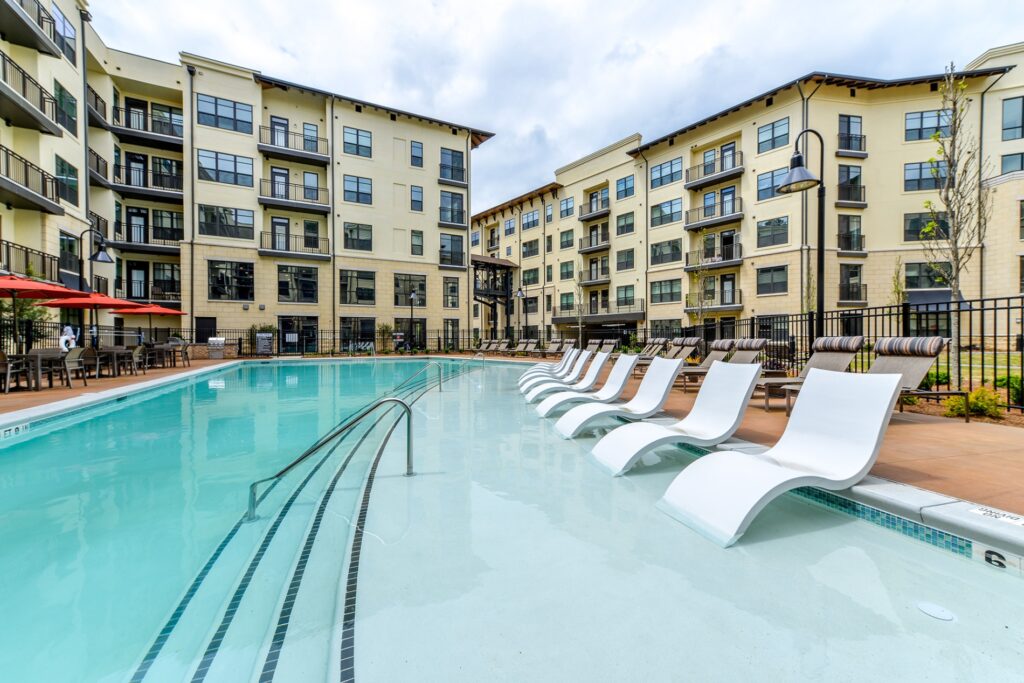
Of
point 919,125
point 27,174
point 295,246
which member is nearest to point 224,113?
point 295,246

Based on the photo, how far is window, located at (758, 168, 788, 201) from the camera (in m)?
25.4

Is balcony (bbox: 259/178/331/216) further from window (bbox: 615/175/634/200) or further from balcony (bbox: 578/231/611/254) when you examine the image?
window (bbox: 615/175/634/200)

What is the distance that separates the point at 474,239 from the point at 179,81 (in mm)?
28502

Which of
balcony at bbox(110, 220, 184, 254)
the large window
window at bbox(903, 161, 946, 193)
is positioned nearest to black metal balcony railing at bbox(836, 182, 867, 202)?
window at bbox(903, 161, 946, 193)

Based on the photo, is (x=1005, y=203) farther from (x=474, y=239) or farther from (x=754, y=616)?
(x=474, y=239)

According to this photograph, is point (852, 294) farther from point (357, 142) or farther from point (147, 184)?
point (147, 184)

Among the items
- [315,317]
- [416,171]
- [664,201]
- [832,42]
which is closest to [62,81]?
[315,317]

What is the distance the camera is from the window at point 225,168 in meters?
25.9

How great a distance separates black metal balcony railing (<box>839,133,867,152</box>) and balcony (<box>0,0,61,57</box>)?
111 feet

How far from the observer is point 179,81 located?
2639 centimetres

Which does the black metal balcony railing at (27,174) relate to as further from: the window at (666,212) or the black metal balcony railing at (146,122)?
the window at (666,212)

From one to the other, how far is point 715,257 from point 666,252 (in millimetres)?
3459

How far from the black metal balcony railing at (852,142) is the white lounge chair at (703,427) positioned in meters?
27.3

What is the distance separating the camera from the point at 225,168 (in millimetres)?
26422
